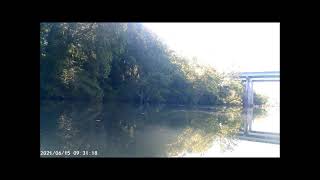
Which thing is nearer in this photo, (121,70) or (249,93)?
(249,93)

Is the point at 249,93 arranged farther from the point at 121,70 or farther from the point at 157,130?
the point at 121,70

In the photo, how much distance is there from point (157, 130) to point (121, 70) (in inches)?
23.8

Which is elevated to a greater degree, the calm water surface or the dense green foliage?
the dense green foliage

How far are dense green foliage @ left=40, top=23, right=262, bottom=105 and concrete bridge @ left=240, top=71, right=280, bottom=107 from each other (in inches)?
2.7

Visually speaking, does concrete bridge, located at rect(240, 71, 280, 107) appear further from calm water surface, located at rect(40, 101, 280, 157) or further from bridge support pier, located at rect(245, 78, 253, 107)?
calm water surface, located at rect(40, 101, 280, 157)

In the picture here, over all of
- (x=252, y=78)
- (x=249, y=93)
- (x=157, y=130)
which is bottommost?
(x=157, y=130)

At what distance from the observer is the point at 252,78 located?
2.39 metres

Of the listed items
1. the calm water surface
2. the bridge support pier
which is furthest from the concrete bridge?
the calm water surface

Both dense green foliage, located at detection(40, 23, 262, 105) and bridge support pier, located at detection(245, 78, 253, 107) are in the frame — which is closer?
dense green foliage, located at detection(40, 23, 262, 105)

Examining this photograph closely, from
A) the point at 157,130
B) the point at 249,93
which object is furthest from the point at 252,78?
the point at 157,130

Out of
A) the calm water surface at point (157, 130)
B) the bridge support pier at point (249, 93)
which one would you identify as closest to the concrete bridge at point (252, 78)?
the bridge support pier at point (249, 93)

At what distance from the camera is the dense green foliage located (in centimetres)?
216
